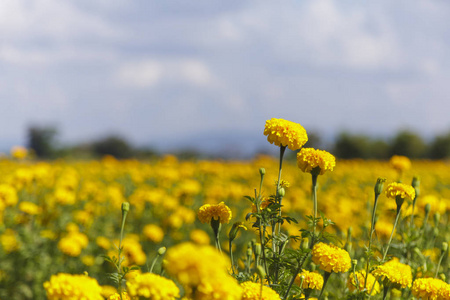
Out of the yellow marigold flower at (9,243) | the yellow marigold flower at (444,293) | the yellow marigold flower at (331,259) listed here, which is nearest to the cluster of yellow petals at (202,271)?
the yellow marigold flower at (331,259)

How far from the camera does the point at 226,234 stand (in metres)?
4.14

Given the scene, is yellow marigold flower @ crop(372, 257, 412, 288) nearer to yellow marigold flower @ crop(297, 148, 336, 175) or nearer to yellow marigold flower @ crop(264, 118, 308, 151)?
yellow marigold flower @ crop(297, 148, 336, 175)

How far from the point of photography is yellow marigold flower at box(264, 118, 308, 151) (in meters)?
1.68

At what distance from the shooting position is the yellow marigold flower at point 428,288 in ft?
5.32

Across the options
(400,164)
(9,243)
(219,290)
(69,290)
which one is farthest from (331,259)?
(9,243)

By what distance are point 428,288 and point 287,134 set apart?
0.81 meters

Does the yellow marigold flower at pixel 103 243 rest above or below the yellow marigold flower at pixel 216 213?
below

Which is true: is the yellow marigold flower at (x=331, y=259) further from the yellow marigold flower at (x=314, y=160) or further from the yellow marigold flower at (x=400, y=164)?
the yellow marigold flower at (x=400, y=164)

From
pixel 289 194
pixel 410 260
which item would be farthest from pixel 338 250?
pixel 289 194

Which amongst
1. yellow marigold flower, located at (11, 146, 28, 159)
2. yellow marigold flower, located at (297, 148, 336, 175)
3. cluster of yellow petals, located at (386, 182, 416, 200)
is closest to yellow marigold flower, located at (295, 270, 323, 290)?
yellow marigold flower, located at (297, 148, 336, 175)

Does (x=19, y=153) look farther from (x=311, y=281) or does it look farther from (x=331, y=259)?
(x=331, y=259)

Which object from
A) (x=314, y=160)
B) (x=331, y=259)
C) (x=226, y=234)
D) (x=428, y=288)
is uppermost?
(x=314, y=160)

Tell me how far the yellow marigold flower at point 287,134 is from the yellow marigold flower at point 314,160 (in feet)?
0.16

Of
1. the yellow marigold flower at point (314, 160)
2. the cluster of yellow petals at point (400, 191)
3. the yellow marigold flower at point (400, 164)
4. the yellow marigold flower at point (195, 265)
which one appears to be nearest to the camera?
the yellow marigold flower at point (195, 265)
